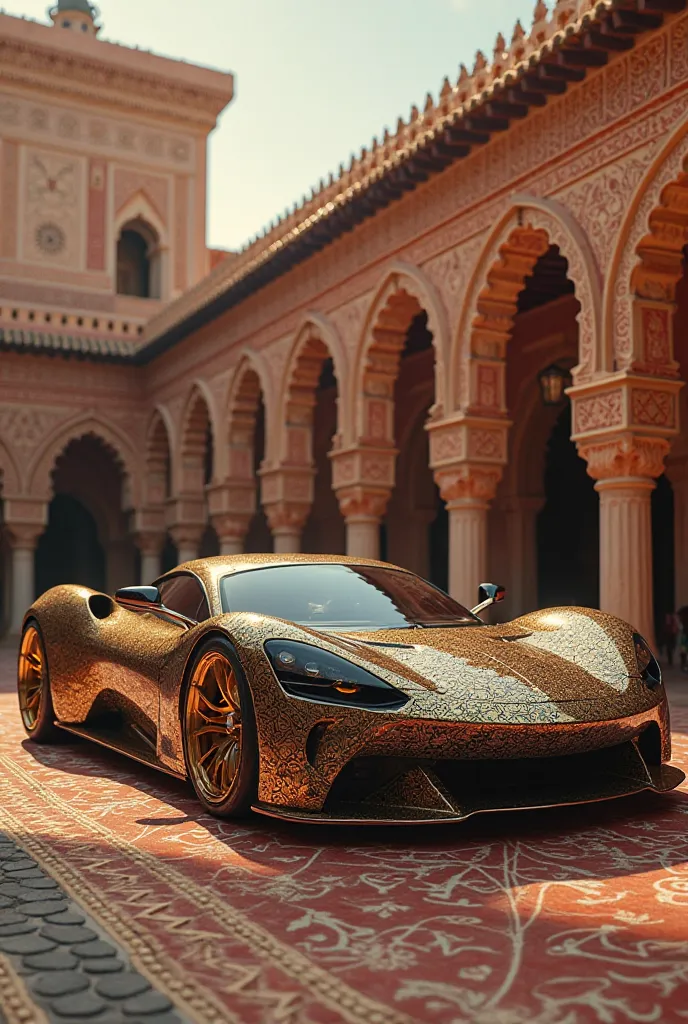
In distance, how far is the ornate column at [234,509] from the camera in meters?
18.8

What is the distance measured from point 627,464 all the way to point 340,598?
5719 millimetres

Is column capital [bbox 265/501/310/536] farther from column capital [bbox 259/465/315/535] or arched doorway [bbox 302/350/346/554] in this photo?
arched doorway [bbox 302/350/346/554]

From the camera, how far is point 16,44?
24.7 m

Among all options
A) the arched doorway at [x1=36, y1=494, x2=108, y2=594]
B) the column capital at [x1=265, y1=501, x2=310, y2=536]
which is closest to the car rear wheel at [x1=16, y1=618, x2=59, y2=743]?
the column capital at [x1=265, y1=501, x2=310, y2=536]

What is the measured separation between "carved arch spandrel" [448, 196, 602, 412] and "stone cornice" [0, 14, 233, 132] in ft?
57.0

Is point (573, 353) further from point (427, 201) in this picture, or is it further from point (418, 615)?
point (418, 615)

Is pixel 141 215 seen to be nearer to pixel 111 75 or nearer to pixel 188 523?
pixel 111 75

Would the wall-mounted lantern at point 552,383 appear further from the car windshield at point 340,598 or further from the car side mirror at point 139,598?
the car side mirror at point 139,598

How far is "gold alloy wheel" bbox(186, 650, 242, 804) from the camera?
3855mm

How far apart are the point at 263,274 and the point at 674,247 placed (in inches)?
330

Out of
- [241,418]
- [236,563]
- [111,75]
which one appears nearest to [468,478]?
[236,563]

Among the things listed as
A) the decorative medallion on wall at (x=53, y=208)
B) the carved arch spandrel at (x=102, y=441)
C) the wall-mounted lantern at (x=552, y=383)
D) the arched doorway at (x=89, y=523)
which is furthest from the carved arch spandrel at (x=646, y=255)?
the decorative medallion on wall at (x=53, y=208)

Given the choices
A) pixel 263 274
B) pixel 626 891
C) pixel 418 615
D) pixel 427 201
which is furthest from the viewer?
pixel 263 274

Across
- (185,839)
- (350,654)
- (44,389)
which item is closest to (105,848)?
(185,839)
